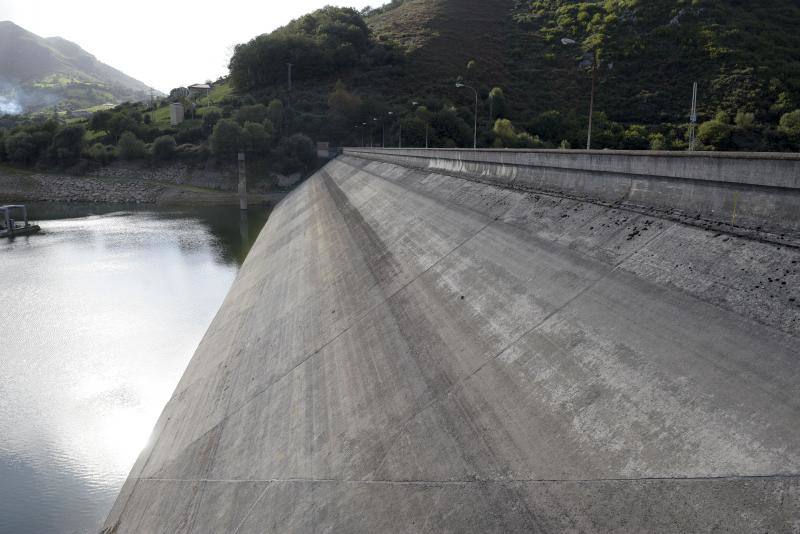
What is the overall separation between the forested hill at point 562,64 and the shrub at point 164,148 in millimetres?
22505

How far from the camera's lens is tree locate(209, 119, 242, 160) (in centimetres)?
8100

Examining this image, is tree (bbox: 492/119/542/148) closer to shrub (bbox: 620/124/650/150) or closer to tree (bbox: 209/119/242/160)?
shrub (bbox: 620/124/650/150)

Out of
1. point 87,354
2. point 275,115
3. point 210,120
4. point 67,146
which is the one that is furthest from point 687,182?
point 210,120

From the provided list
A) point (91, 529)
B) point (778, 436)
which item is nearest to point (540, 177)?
point (778, 436)

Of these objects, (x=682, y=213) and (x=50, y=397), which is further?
(x=50, y=397)

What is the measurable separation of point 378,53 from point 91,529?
115079 mm

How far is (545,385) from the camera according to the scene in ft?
21.8

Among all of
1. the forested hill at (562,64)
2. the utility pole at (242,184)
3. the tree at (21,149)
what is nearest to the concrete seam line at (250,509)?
the forested hill at (562,64)

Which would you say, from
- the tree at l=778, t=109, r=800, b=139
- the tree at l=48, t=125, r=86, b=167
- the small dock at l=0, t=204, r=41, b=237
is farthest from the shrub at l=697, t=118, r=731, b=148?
the tree at l=48, t=125, r=86, b=167

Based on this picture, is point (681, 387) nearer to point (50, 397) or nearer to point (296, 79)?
point (50, 397)

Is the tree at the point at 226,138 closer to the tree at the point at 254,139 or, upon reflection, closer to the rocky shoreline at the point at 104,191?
the tree at the point at 254,139

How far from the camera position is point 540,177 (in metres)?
15.3

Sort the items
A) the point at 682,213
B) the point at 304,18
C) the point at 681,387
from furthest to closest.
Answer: the point at 304,18 → the point at 682,213 → the point at 681,387

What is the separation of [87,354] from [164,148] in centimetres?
7094
